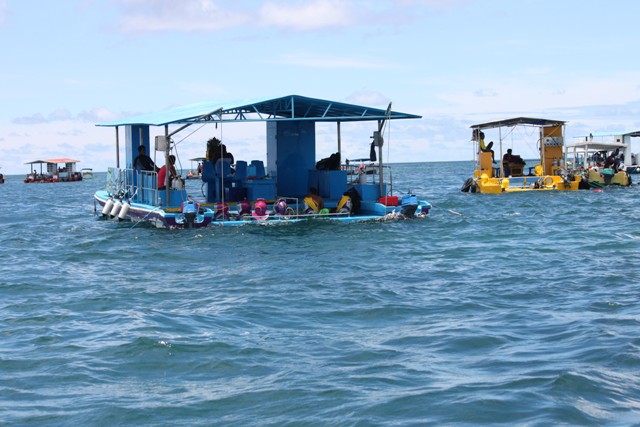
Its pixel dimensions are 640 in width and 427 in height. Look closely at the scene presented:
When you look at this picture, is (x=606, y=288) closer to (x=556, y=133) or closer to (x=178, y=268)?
(x=178, y=268)

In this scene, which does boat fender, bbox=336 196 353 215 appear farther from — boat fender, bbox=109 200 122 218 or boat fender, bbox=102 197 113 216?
boat fender, bbox=102 197 113 216

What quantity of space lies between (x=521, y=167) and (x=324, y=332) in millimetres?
29475

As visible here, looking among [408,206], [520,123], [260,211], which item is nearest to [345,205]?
[408,206]

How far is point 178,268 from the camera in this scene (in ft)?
52.1

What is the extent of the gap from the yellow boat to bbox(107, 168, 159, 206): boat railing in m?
16.1

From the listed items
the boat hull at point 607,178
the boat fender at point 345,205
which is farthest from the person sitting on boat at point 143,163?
the boat hull at point 607,178

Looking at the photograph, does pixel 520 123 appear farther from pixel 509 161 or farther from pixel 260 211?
pixel 260 211

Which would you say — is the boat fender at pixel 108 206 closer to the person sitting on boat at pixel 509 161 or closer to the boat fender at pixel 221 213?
the boat fender at pixel 221 213

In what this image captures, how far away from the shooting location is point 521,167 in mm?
38250

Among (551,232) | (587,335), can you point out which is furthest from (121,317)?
(551,232)

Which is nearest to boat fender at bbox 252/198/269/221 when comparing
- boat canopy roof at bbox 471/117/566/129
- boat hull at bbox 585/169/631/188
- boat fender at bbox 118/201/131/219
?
boat fender at bbox 118/201/131/219

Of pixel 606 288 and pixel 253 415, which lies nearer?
pixel 253 415

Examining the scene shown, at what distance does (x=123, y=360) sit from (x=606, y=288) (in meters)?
7.24

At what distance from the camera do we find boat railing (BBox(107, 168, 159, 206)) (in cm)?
2362
